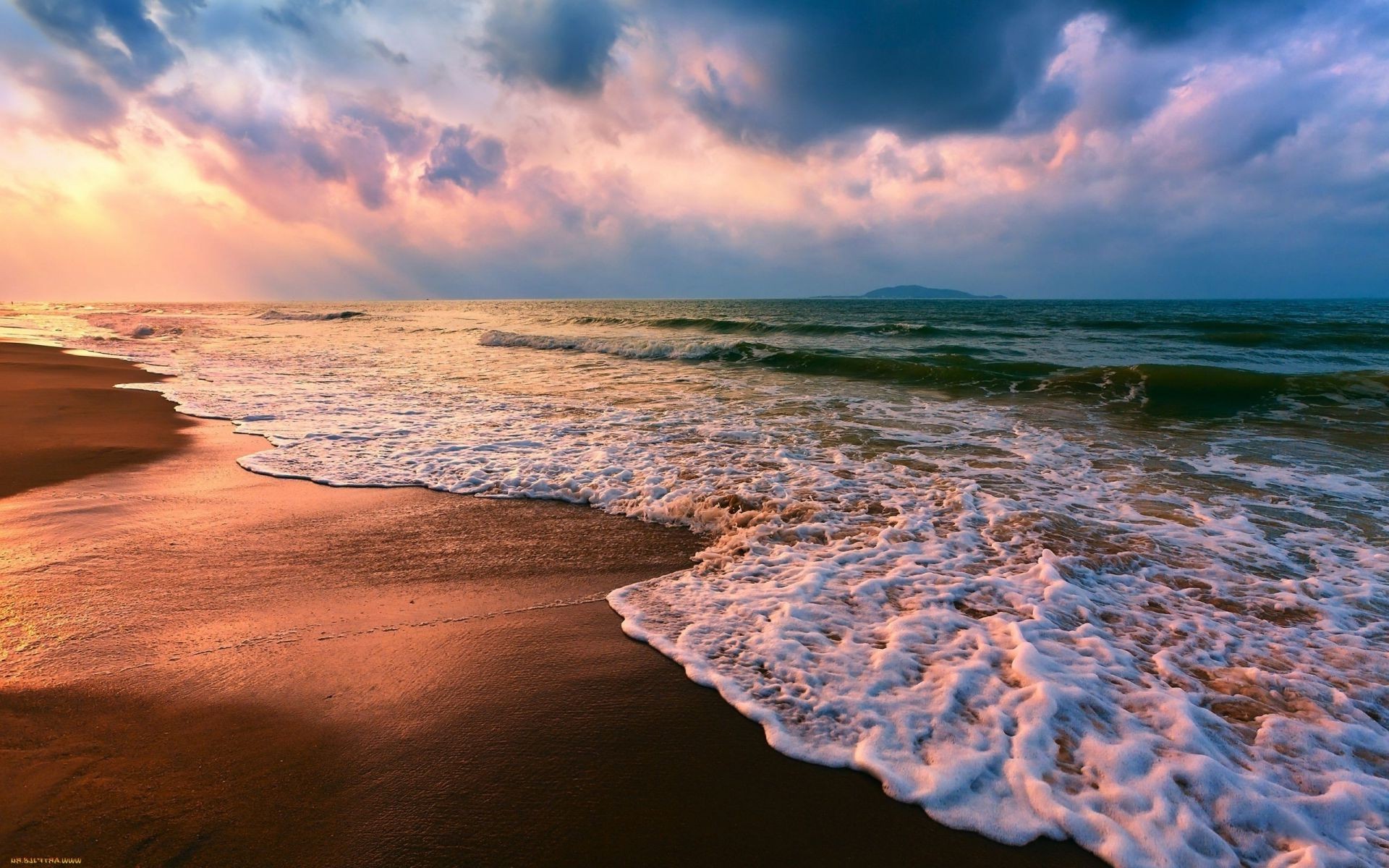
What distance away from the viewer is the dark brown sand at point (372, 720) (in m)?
2.29

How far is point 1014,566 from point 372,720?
4538 mm

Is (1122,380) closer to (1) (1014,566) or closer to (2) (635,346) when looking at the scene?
(1) (1014,566)

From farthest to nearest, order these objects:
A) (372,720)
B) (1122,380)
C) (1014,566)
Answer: (1122,380) → (1014,566) → (372,720)

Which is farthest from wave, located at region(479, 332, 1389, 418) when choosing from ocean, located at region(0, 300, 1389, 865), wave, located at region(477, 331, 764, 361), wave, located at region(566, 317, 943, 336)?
wave, located at region(566, 317, 943, 336)

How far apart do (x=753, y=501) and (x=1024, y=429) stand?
627 centimetres

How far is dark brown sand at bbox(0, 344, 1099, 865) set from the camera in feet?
7.51

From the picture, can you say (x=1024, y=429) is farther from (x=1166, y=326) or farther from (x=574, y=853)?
(x=1166, y=326)

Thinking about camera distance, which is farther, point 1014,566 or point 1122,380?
point 1122,380

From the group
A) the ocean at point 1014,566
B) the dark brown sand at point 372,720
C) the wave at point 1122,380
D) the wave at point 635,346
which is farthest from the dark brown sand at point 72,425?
the wave at point 1122,380

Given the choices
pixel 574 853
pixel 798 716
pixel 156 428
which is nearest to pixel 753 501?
pixel 798 716

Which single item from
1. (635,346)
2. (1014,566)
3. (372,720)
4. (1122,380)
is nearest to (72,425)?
(372,720)

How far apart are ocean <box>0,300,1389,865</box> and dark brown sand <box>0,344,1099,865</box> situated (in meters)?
0.34

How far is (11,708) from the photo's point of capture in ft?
9.38

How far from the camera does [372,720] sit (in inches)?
115
